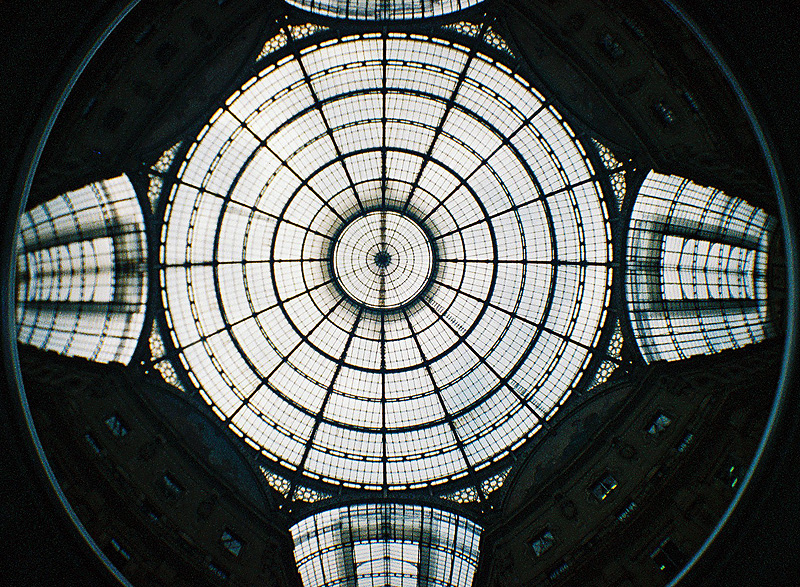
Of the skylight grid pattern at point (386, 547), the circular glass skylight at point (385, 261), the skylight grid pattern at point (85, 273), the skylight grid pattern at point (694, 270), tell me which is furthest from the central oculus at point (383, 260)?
the skylight grid pattern at point (386, 547)

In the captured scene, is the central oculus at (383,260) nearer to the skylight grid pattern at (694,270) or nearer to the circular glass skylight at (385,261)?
the circular glass skylight at (385,261)

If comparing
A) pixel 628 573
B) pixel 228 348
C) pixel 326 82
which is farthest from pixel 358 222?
pixel 628 573

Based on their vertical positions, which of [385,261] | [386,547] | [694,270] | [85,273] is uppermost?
[385,261]

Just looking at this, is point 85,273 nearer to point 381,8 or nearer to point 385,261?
point 385,261

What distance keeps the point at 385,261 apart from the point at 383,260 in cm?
11

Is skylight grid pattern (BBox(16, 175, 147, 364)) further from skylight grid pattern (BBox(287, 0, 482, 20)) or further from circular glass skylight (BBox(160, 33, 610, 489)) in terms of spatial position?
skylight grid pattern (BBox(287, 0, 482, 20))

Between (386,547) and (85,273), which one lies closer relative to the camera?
(85,273)

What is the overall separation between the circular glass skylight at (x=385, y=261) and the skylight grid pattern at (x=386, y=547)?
151cm

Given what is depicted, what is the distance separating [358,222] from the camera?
72.1 ft

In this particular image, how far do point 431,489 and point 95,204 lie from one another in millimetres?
17559

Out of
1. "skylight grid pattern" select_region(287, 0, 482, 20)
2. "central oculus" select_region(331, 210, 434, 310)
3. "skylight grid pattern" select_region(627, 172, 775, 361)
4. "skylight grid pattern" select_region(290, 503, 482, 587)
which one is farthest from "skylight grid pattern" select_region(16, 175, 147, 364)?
"skylight grid pattern" select_region(627, 172, 775, 361)

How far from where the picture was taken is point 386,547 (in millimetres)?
20672

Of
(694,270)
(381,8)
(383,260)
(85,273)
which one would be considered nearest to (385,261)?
(383,260)

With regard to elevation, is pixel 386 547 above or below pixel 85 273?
below
